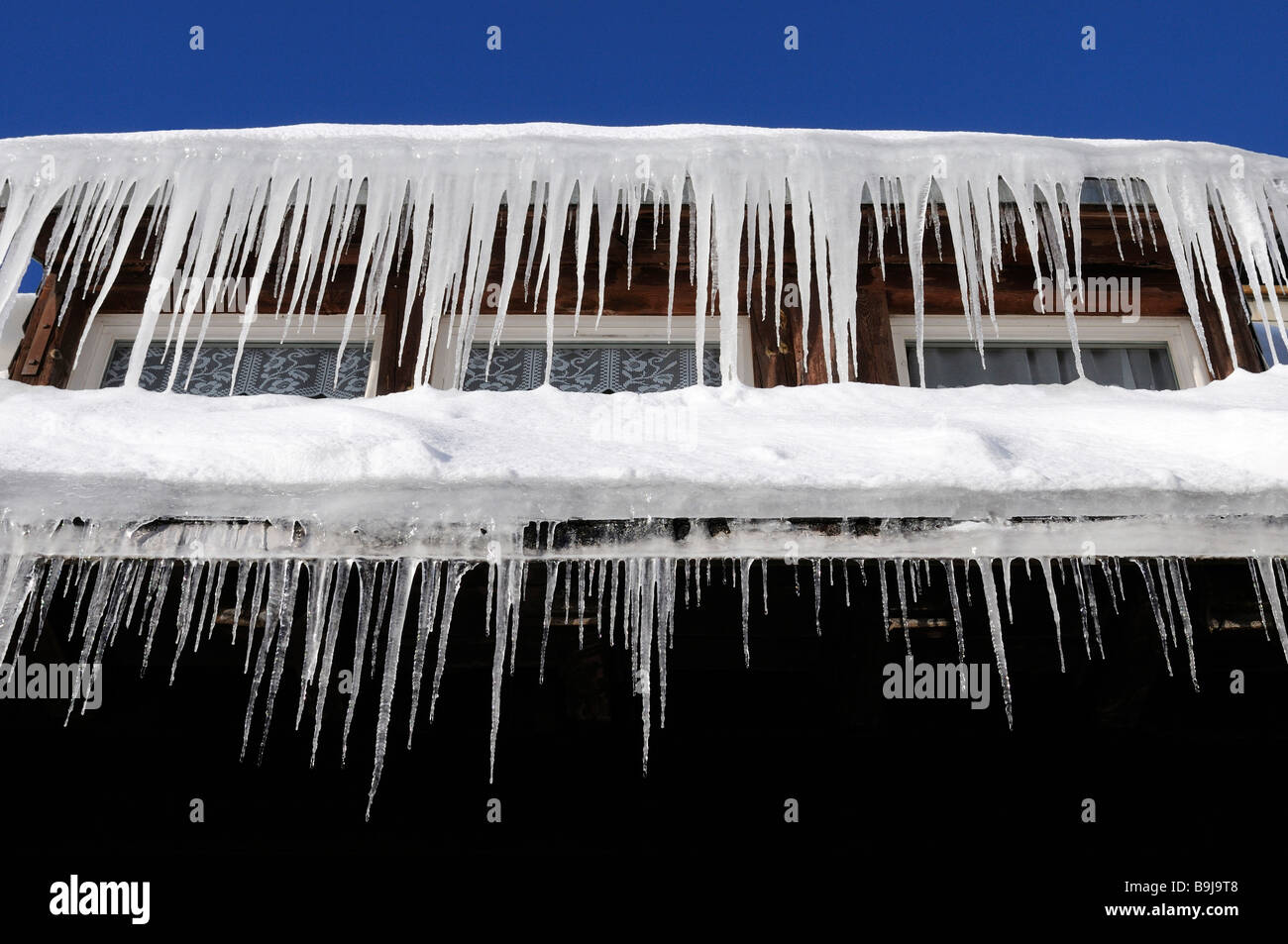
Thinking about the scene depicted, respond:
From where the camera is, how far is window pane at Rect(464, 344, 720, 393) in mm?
4164

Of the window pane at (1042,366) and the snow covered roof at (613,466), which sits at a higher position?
the window pane at (1042,366)

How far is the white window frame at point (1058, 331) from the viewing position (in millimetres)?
4359

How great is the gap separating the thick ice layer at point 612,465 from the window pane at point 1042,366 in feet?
4.96

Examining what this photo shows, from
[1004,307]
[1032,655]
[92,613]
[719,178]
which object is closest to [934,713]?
[1032,655]

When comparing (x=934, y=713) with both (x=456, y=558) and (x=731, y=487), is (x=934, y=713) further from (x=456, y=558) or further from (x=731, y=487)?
(x=456, y=558)

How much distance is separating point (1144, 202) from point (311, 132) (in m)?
3.49

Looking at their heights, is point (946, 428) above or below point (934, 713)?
above

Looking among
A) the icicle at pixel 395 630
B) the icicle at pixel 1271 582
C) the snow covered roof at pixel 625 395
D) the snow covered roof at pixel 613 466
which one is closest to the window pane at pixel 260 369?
the snow covered roof at pixel 625 395

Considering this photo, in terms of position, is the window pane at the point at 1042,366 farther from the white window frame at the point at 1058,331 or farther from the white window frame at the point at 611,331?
the white window frame at the point at 611,331

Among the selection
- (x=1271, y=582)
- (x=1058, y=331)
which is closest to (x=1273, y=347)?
(x=1058, y=331)

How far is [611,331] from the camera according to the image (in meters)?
4.40

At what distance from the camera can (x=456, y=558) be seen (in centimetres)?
210

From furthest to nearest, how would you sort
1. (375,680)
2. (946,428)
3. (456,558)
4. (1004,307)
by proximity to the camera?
1. (1004,307)
2. (375,680)
3. (946,428)
4. (456,558)

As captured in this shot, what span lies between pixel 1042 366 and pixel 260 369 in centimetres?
351
